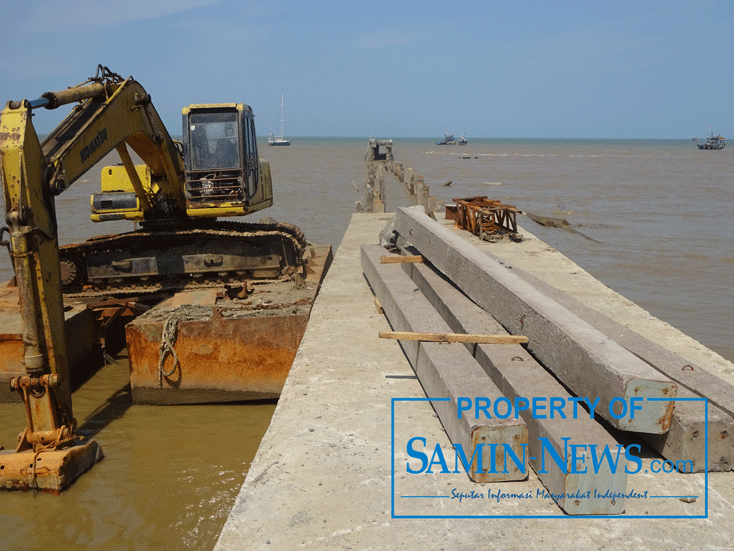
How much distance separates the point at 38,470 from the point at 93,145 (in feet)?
10.9

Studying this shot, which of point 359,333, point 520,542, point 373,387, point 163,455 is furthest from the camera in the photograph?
point 359,333

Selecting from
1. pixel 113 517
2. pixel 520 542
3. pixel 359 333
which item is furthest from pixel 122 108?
pixel 520 542

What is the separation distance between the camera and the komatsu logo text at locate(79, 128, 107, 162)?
618 cm

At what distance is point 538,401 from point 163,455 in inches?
142

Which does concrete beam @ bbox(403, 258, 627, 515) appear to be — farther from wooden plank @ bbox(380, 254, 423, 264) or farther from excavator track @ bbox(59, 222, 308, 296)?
excavator track @ bbox(59, 222, 308, 296)

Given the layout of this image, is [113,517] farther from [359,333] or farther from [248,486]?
[359,333]

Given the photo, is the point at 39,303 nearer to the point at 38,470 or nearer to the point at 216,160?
the point at 38,470

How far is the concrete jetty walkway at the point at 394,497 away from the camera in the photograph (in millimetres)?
Answer: 3002

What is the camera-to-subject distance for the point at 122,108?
23.8ft

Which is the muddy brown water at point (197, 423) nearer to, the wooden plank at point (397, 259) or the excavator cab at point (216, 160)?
the wooden plank at point (397, 259)

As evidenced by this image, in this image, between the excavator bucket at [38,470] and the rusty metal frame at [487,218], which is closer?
the excavator bucket at [38,470]

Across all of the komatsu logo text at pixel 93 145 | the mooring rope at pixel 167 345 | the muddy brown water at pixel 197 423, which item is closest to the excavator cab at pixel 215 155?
the komatsu logo text at pixel 93 145

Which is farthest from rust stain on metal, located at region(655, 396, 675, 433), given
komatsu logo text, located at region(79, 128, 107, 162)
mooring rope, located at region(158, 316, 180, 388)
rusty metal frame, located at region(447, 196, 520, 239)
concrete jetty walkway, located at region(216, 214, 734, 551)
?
rusty metal frame, located at region(447, 196, 520, 239)

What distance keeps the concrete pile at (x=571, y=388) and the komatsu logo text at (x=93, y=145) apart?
3.62 metres
